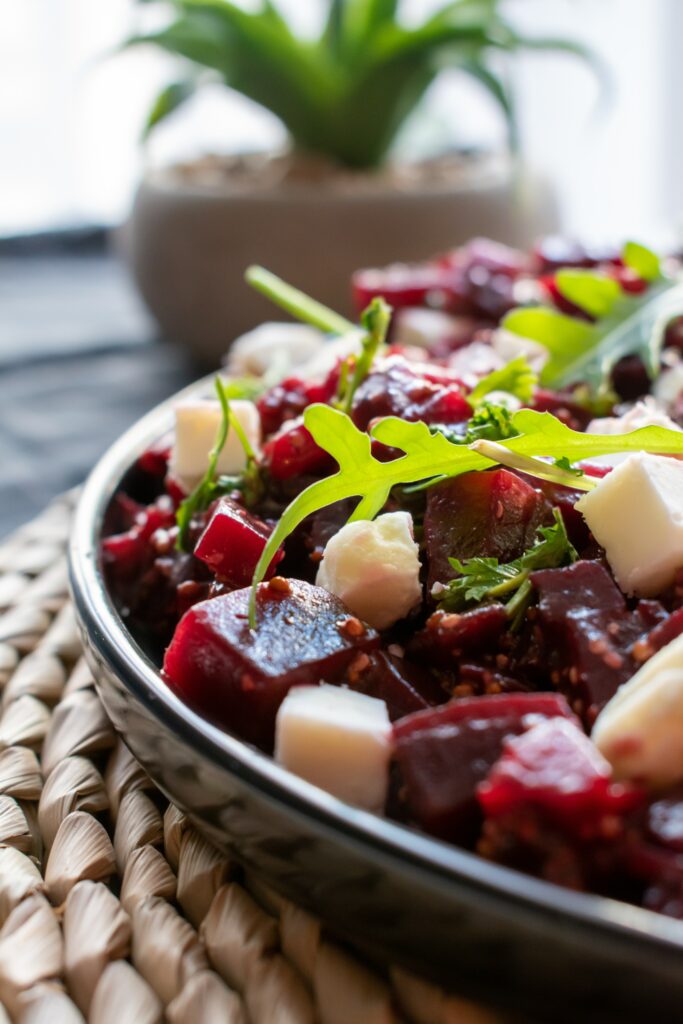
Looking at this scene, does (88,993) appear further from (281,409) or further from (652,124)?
(652,124)

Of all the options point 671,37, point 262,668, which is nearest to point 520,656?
point 262,668

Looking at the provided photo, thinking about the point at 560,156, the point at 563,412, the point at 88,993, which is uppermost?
the point at 563,412

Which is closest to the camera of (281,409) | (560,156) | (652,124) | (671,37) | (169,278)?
(281,409)

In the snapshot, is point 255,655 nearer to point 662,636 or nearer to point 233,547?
point 233,547

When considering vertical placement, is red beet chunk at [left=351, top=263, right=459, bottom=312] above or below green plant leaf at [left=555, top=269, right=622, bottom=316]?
below

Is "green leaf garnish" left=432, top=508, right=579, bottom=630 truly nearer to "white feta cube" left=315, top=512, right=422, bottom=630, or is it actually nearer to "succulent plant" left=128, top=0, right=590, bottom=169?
Answer: "white feta cube" left=315, top=512, right=422, bottom=630

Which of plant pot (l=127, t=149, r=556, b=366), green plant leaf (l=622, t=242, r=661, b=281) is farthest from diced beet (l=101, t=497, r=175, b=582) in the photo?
plant pot (l=127, t=149, r=556, b=366)

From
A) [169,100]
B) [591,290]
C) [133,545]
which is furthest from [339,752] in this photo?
[169,100]
